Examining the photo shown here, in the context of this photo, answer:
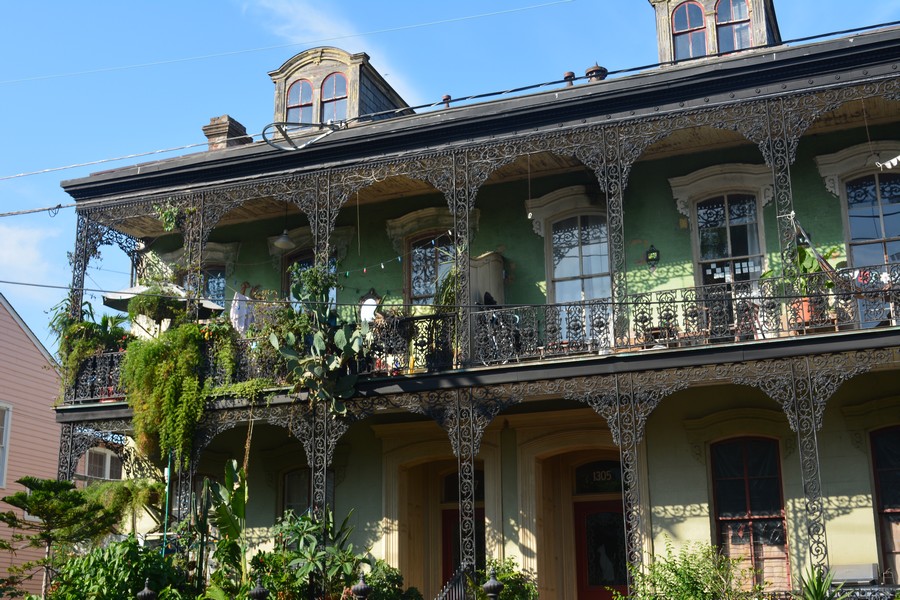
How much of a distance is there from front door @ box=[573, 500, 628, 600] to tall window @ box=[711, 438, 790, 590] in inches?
64.8

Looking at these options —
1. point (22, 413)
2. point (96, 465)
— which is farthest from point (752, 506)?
point (96, 465)

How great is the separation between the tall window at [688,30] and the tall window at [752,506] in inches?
244

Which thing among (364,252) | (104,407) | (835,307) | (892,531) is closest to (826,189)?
(835,307)

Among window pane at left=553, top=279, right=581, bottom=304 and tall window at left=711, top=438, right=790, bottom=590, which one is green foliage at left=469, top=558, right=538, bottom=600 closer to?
tall window at left=711, top=438, right=790, bottom=590

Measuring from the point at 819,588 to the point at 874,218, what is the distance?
17.8 ft

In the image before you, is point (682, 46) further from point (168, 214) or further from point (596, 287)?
point (168, 214)

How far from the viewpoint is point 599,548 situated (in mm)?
15586

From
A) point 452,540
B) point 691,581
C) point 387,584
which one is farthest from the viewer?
point 452,540

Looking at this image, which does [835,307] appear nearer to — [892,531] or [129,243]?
[892,531]

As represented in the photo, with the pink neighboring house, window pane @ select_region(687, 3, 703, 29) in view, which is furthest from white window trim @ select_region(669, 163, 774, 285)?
the pink neighboring house

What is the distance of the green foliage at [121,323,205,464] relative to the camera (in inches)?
599

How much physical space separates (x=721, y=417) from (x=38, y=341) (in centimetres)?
1466

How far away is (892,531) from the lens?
44.2 ft

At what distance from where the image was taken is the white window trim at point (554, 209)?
15812mm
